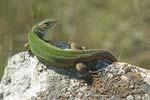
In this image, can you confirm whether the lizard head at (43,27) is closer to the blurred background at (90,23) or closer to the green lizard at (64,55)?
the green lizard at (64,55)

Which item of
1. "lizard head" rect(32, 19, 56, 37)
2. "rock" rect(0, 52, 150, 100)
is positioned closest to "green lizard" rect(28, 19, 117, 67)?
"rock" rect(0, 52, 150, 100)

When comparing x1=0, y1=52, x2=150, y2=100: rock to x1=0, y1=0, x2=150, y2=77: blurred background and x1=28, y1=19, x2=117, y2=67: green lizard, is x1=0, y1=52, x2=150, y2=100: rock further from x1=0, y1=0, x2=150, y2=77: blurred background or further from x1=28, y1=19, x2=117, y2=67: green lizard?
x1=0, y1=0, x2=150, y2=77: blurred background

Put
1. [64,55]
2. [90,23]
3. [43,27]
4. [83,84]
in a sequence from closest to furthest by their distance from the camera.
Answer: [83,84], [64,55], [43,27], [90,23]

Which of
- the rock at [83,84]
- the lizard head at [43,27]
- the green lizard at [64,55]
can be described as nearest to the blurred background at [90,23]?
the lizard head at [43,27]

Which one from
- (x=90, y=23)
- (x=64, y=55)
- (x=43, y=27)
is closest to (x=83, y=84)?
(x=64, y=55)

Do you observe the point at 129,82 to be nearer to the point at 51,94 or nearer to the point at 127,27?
the point at 51,94

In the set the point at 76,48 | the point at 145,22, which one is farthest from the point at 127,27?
the point at 76,48

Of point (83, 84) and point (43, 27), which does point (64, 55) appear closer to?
point (83, 84)
